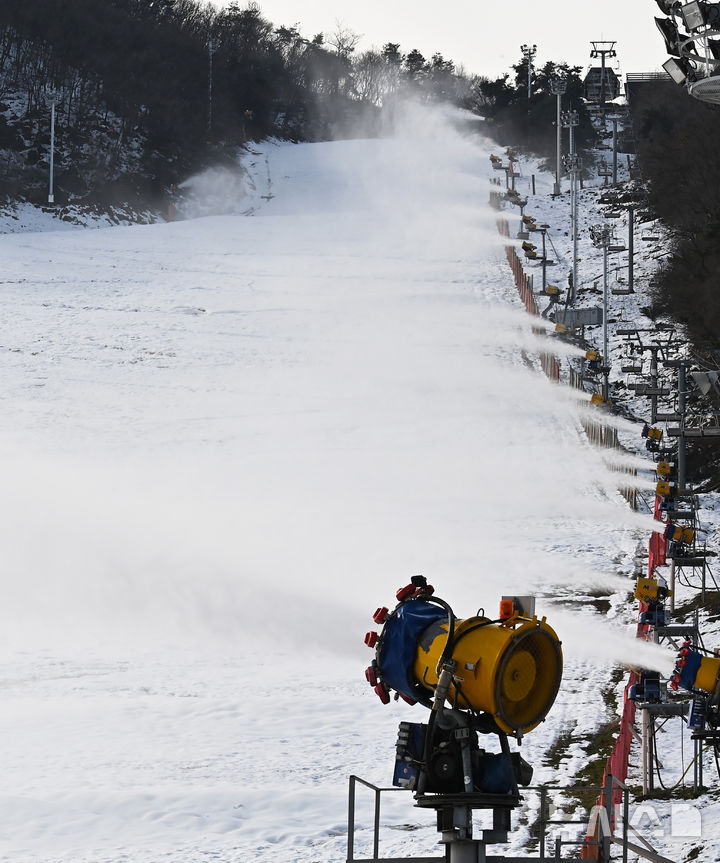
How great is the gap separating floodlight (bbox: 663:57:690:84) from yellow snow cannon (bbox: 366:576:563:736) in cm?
1616

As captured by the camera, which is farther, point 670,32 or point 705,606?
point 705,606

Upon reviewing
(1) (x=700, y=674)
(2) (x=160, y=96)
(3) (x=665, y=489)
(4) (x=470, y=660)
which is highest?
(2) (x=160, y=96)

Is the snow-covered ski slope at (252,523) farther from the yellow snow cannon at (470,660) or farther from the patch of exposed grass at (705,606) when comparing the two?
the yellow snow cannon at (470,660)

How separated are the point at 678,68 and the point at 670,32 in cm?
71

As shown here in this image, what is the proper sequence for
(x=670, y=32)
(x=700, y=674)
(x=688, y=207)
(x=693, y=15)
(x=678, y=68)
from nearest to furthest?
1. (x=700, y=674)
2. (x=693, y=15)
3. (x=670, y=32)
4. (x=678, y=68)
5. (x=688, y=207)

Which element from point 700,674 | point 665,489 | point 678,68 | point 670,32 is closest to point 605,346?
point 678,68

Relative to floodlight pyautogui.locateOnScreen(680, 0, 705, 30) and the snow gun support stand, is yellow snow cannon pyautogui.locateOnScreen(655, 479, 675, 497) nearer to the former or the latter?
floodlight pyautogui.locateOnScreen(680, 0, 705, 30)

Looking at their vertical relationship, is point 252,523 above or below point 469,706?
below

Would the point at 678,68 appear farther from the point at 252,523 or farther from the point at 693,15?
the point at 252,523

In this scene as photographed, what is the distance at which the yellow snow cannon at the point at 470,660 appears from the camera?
18.9 ft

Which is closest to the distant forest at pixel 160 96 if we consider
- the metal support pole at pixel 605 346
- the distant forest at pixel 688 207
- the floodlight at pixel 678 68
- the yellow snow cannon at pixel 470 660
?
the distant forest at pixel 688 207

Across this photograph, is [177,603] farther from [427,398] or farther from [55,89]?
[55,89]

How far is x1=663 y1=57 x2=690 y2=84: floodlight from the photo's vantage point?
20062 mm

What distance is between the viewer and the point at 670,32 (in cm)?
1964
